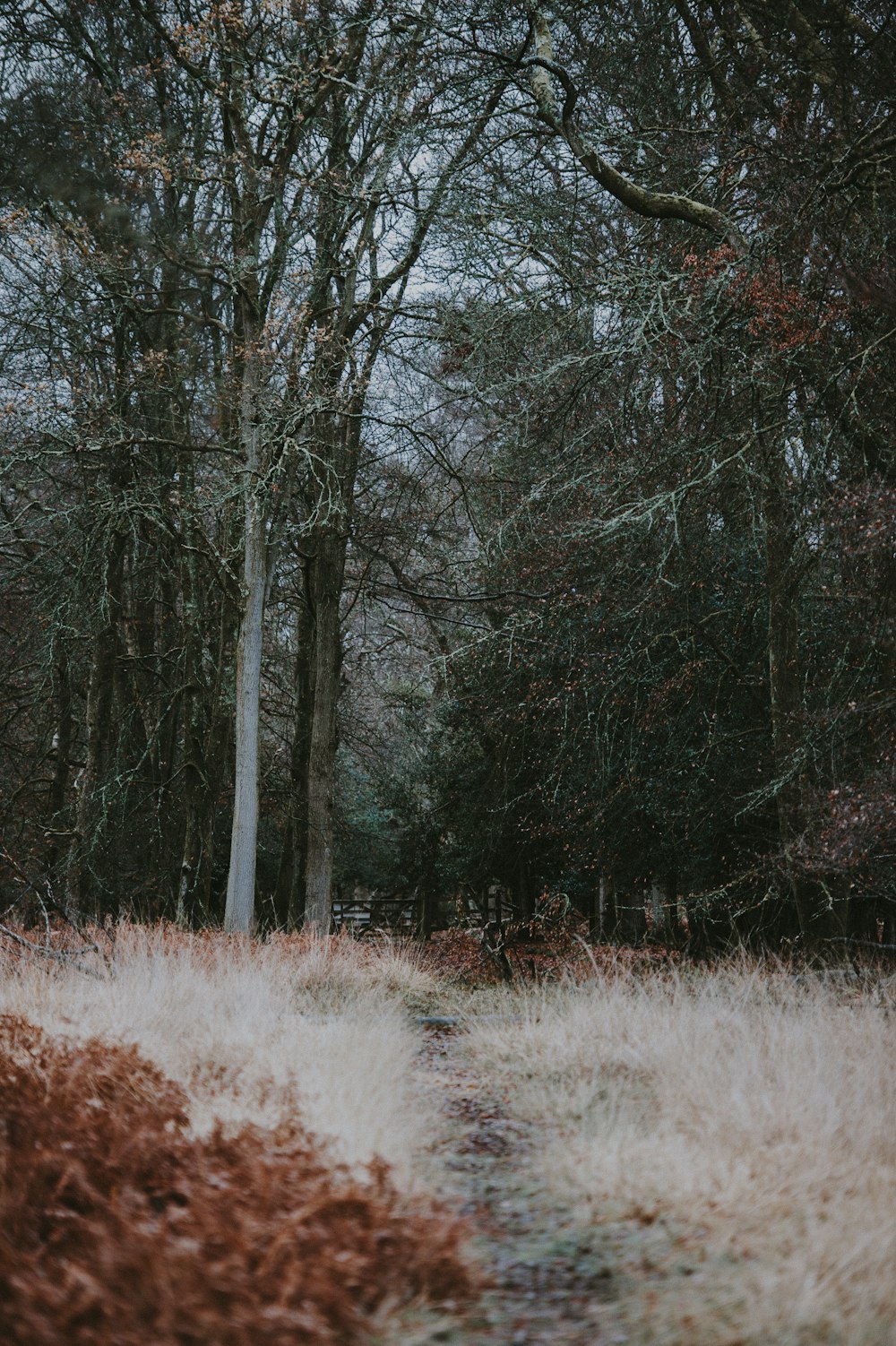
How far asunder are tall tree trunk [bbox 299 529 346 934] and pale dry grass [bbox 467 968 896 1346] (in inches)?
251

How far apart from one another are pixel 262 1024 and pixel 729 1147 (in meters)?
3.41

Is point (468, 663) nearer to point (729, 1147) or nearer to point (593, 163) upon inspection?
point (593, 163)

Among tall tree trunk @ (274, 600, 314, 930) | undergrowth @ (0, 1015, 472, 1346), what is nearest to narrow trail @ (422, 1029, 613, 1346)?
undergrowth @ (0, 1015, 472, 1346)

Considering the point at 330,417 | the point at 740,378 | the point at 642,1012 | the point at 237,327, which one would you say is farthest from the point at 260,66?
the point at 642,1012

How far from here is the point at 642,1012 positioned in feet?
23.2

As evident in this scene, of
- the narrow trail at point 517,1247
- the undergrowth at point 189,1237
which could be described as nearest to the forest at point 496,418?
the narrow trail at point 517,1247

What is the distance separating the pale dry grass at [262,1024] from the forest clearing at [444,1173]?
0.03 metres

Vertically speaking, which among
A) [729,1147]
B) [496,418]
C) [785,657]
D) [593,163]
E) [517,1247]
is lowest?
[517,1247]

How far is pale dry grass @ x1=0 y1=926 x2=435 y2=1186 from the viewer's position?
4.80 meters

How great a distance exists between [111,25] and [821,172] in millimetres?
9405

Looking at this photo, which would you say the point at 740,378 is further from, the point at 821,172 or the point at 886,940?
the point at 886,940

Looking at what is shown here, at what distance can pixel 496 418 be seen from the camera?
14273 millimetres

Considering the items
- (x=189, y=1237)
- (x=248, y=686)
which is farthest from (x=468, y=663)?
(x=189, y=1237)

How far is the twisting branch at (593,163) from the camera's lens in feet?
29.2
